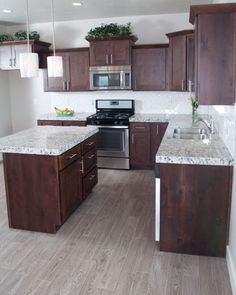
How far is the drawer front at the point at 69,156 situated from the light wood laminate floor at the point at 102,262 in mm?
710

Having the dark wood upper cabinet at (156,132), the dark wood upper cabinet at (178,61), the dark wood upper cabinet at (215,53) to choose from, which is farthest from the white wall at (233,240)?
the dark wood upper cabinet at (156,132)

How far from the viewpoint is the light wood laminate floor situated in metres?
2.43

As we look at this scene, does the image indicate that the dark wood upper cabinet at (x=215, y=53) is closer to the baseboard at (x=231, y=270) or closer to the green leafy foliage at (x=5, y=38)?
the baseboard at (x=231, y=270)

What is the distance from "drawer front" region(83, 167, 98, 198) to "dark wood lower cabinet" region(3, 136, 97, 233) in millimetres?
500

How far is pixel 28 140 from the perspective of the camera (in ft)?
11.3

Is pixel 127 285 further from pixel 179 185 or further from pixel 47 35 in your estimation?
pixel 47 35

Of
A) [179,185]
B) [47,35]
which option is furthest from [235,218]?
[47,35]

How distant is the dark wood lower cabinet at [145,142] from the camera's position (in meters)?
5.30

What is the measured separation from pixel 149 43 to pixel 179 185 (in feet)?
11.9

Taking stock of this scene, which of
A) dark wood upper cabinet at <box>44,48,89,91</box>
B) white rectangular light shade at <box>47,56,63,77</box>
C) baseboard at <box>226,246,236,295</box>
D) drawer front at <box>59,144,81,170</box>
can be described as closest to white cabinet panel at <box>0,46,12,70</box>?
dark wood upper cabinet at <box>44,48,89,91</box>

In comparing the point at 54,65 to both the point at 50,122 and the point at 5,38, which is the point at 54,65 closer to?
the point at 50,122

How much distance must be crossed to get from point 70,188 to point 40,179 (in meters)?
0.41

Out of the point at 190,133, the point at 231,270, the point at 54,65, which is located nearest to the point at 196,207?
the point at 231,270

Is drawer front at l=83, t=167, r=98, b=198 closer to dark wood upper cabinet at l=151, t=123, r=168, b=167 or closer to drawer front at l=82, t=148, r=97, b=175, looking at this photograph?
drawer front at l=82, t=148, r=97, b=175
